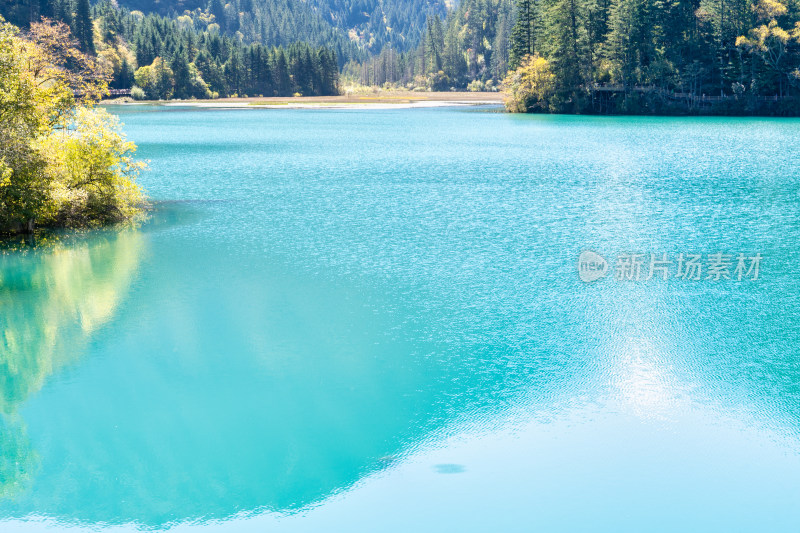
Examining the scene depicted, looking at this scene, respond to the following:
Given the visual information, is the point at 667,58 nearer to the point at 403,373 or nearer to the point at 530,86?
the point at 530,86

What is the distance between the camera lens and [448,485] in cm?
1095

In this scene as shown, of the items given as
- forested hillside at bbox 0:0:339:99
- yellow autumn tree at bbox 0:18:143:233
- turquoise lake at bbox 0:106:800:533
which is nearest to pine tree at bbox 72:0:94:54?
forested hillside at bbox 0:0:339:99

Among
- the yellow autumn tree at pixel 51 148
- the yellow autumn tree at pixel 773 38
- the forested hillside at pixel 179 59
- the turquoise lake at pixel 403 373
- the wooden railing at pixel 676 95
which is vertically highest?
the forested hillside at pixel 179 59

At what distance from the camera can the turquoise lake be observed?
10.7 metres

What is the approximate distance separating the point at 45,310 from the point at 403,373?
10181 mm

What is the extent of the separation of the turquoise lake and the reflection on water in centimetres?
7

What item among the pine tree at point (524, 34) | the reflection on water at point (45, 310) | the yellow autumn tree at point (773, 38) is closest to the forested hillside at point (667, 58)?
the yellow autumn tree at point (773, 38)

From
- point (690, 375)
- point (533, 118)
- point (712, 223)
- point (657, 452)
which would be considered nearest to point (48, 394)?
point (657, 452)

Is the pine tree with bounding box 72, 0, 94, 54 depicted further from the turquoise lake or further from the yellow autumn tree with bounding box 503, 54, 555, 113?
the turquoise lake

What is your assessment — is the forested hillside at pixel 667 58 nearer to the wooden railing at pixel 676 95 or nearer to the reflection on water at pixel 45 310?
the wooden railing at pixel 676 95

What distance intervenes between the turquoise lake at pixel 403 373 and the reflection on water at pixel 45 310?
0.07m

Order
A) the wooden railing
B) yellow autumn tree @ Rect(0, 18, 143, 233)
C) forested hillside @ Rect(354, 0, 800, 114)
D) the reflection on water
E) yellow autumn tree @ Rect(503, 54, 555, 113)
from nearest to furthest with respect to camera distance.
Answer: the reflection on water < yellow autumn tree @ Rect(0, 18, 143, 233) < forested hillside @ Rect(354, 0, 800, 114) < the wooden railing < yellow autumn tree @ Rect(503, 54, 555, 113)

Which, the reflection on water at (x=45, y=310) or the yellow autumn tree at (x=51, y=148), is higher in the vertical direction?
the yellow autumn tree at (x=51, y=148)

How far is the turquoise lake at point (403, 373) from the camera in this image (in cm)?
1070
